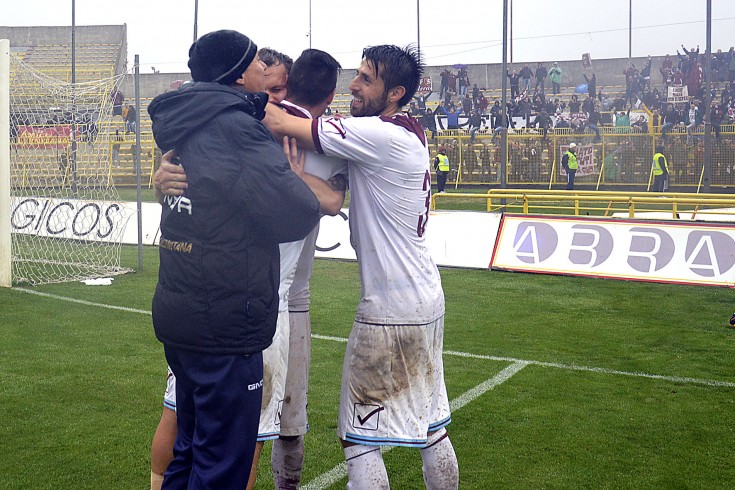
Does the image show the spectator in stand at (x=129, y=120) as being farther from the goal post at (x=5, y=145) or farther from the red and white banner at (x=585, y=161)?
the goal post at (x=5, y=145)

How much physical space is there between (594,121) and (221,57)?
95.0 feet

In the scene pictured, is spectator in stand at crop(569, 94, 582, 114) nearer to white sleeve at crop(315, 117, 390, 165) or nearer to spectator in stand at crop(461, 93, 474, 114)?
spectator in stand at crop(461, 93, 474, 114)

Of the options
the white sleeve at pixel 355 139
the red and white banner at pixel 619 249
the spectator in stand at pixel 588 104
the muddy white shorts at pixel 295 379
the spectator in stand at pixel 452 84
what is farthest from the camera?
the spectator in stand at pixel 452 84

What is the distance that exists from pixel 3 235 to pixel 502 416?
749 centimetres

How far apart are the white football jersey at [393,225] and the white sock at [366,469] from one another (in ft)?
1.71

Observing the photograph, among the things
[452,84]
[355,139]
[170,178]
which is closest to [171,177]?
[170,178]

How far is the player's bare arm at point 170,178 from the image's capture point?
2926 mm

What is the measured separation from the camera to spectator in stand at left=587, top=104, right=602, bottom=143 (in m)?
28.4

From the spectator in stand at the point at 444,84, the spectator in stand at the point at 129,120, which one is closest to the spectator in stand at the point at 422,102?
the spectator in stand at the point at 444,84

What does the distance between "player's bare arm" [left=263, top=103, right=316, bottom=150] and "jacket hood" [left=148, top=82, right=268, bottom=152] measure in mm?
272

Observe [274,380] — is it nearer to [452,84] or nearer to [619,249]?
[619,249]

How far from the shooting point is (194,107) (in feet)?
9.32

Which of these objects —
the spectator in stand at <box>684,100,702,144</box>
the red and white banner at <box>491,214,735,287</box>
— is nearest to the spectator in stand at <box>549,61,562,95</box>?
the spectator in stand at <box>684,100,702,144</box>

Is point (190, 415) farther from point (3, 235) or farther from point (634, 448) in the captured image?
point (3, 235)
